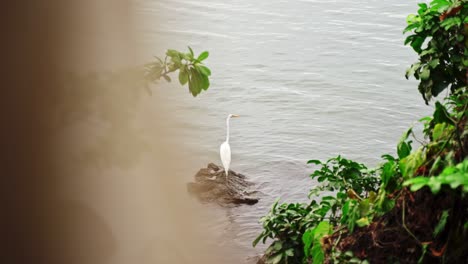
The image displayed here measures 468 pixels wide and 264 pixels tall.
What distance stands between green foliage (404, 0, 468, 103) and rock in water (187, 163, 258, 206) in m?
1.60

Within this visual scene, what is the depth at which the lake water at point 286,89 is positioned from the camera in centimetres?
349

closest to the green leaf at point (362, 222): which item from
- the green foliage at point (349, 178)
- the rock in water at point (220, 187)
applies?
the green foliage at point (349, 178)

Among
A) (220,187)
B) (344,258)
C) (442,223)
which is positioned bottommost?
(220,187)

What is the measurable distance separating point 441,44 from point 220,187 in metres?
1.79

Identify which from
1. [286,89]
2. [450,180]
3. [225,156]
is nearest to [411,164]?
[450,180]

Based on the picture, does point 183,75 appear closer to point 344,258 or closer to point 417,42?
point 344,258

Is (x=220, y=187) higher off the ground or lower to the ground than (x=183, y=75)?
lower

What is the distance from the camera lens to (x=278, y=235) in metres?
1.81

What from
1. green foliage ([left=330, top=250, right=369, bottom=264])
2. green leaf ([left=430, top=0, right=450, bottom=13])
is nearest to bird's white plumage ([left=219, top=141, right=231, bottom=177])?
green leaf ([left=430, top=0, right=450, bottom=13])

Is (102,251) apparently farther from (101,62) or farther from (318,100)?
(318,100)

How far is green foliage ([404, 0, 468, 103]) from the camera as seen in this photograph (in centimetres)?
154

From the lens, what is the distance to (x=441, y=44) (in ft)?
5.33

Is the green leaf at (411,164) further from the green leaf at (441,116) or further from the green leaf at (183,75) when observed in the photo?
the green leaf at (183,75)

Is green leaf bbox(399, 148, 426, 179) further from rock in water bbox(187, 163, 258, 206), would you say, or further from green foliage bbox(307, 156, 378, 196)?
rock in water bbox(187, 163, 258, 206)
